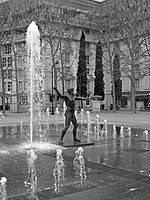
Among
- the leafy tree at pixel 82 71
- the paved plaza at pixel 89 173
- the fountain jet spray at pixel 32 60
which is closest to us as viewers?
the paved plaza at pixel 89 173

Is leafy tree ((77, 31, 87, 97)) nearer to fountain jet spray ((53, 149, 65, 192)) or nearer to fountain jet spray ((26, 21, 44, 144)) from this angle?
fountain jet spray ((26, 21, 44, 144))

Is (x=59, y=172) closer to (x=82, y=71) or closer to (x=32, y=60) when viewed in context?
(x=32, y=60)

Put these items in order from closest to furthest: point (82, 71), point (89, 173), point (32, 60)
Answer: point (89, 173), point (32, 60), point (82, 71)

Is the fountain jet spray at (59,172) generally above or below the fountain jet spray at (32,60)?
below

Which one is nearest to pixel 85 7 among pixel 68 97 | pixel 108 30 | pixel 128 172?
pixel 108 30

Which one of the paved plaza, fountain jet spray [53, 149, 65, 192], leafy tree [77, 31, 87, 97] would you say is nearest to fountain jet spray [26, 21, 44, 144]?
the paved plaza

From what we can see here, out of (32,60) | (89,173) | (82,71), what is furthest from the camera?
(82,71)

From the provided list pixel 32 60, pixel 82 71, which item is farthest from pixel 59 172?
pixel 82 71

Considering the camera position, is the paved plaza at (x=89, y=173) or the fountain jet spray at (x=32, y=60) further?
the fountain jet spray at (x=32, y=60)

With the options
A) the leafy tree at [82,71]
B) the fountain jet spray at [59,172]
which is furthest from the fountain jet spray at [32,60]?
the leafy tree at [82,71]

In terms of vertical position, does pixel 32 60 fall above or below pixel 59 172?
above

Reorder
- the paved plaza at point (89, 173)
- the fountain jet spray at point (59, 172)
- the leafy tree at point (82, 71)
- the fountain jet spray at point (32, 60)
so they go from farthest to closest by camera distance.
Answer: the leafy tree at point (82, 71) → the fountain jet spray at point (32, 60) → the fountain jet spray at point (59, 172) → the paved plaza at point (89, 173)

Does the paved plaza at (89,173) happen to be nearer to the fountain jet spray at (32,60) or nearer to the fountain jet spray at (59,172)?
the fountain jet spray at (59,172)

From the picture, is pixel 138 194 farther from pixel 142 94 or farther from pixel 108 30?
pixel 142 94
